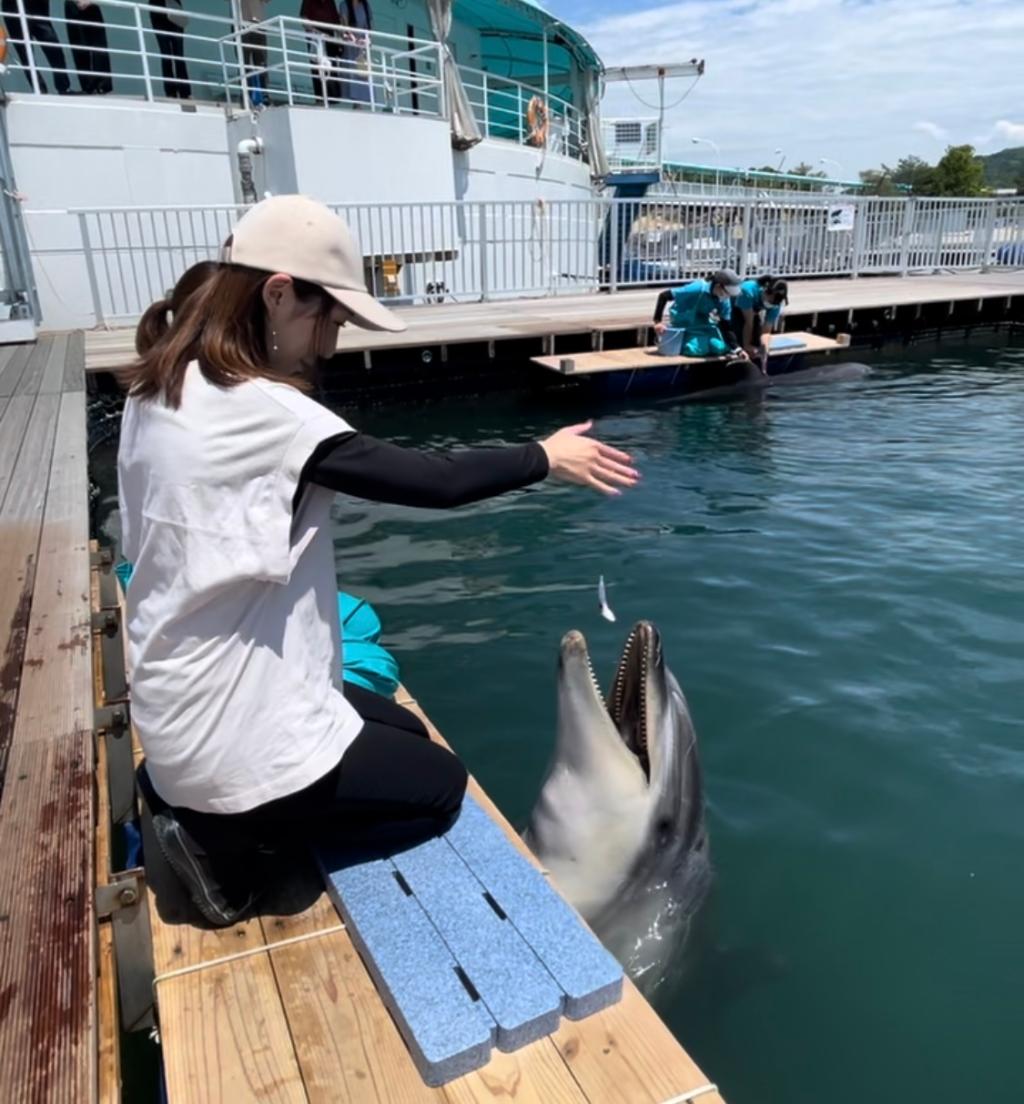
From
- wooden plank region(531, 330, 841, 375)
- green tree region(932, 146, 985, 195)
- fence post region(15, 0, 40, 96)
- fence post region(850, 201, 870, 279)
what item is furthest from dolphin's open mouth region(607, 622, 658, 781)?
green tree region(932, 146, 985, 195)

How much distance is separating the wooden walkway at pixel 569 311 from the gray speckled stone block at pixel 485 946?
7.92 metres

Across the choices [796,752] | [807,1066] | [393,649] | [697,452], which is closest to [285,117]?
[697,452]

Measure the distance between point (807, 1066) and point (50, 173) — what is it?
15.3 metres

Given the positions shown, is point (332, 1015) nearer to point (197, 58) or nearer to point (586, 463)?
point (586, 463)

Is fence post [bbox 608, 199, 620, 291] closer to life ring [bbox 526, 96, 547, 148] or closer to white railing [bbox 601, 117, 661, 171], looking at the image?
life ring [bbox 526, 96, 547, 148]

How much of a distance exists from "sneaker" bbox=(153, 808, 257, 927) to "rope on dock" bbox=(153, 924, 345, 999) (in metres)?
0.11

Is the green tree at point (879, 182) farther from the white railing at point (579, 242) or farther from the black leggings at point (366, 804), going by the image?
the black leggings at point (366, 804)

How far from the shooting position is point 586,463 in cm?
217

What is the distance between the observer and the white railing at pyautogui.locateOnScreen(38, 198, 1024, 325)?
1415 cm

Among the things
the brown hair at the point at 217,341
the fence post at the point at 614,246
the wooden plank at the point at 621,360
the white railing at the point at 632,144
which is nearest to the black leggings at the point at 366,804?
the brown hair at the point at 217,341

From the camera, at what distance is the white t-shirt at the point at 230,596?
6.03 feet

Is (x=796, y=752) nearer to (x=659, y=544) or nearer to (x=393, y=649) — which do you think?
(x=393, y=649)

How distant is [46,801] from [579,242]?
705 inches

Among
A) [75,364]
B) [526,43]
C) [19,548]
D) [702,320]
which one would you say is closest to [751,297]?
[702,320]
